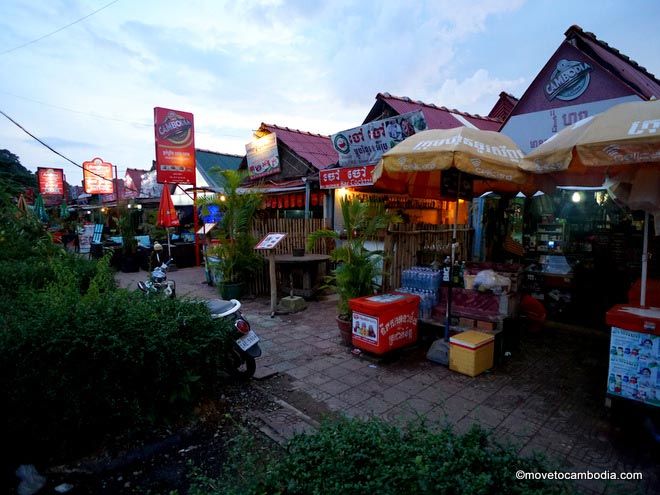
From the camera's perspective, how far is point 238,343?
14.2 ft

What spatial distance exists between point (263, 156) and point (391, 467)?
13.6 metres

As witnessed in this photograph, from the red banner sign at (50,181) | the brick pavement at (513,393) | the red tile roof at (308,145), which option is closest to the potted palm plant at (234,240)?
the brick pavement at (513,393)

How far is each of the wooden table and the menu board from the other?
567cm

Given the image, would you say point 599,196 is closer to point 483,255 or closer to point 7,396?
point 483,255

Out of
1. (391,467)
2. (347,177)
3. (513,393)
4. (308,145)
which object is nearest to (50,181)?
(308,145)

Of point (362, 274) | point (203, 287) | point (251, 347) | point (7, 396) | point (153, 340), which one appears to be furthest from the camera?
point (203, 287)

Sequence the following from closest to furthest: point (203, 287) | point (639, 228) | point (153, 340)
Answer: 1. point (153, 340)
2. point (639, 228)
3. point (203, 287)

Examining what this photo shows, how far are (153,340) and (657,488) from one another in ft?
13.8

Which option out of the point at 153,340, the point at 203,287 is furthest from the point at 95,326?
the point at 203,287

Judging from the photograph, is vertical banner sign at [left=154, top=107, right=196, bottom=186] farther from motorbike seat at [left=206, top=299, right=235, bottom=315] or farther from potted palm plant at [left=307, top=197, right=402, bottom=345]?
motorbike seat at [left=206, top=299, right=235, bottom=315]

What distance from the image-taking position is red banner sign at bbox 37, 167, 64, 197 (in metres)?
24.9

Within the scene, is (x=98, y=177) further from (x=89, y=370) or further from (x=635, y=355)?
(x=635, y=355)

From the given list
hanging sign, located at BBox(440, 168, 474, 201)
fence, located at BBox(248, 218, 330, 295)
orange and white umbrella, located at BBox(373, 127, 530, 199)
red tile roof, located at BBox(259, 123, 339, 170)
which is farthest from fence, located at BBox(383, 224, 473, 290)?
red tile roof, located at BBox(259, 123, 339, 170)

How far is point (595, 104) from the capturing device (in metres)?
6.62
